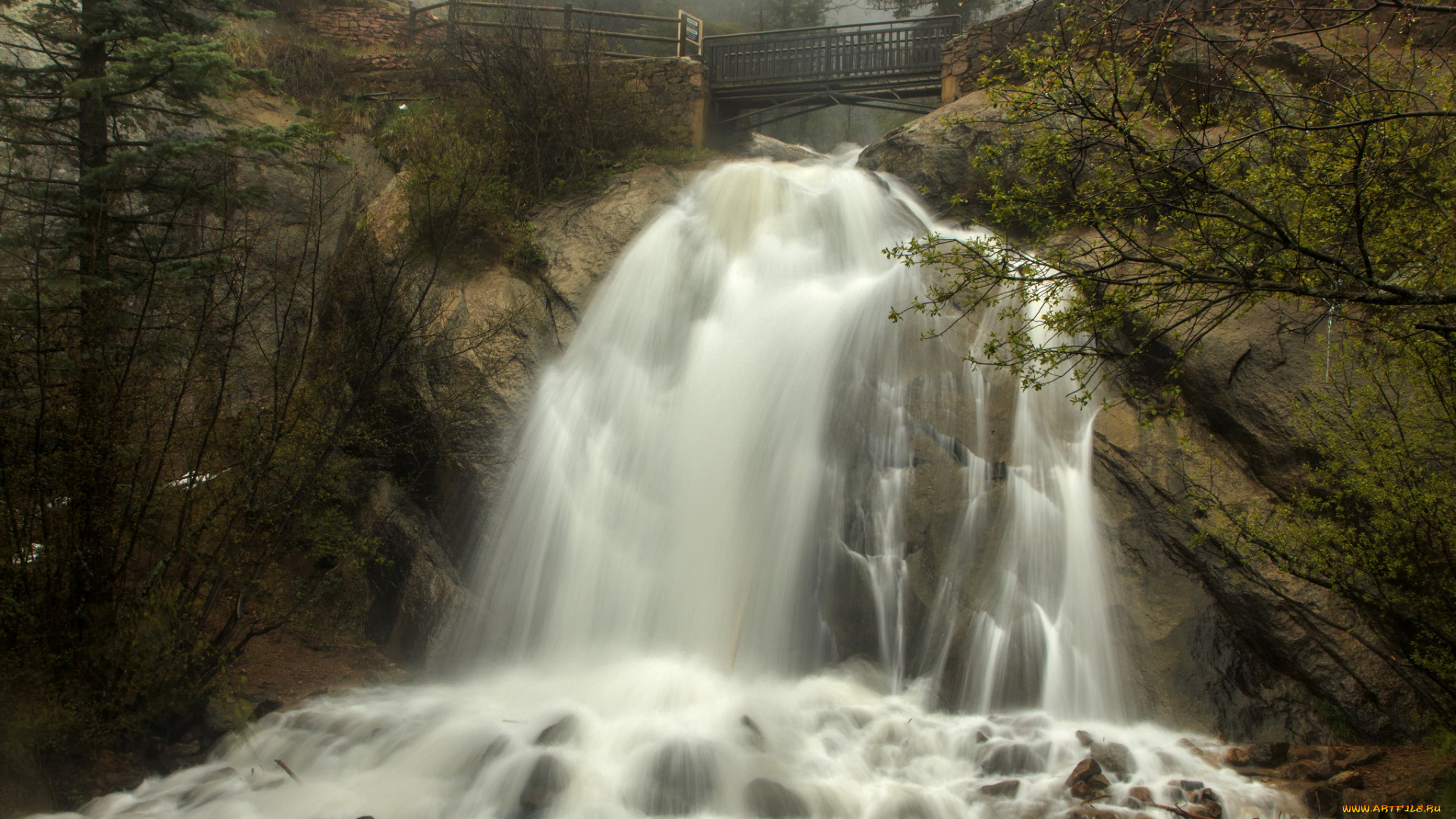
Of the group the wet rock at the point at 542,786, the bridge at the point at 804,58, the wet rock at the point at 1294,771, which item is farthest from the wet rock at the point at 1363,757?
the bridge at the point at 804,58

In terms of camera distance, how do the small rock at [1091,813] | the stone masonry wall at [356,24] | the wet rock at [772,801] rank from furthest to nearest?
the stone masonry wall at [356,24] < the wet rock at [772,801] < the small rock at [1091,813]

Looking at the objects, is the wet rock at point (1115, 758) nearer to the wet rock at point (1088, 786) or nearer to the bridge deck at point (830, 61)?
the wet rock at point (1088, 786)

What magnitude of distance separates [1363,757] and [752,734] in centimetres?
545

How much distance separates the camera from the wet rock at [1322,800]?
6.67 meters

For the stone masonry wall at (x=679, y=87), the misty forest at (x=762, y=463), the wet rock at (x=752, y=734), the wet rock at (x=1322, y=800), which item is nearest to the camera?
the misty forest at (x=762, y=463)

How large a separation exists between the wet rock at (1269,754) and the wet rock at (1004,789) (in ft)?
7.41

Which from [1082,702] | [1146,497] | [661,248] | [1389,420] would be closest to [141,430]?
[661,248]

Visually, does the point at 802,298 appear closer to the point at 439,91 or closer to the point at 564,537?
the point at 564,537

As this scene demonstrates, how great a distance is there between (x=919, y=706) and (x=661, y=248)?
7.60m

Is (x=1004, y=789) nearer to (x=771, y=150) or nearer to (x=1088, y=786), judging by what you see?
(x=1088, y=786)

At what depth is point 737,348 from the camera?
1116cm

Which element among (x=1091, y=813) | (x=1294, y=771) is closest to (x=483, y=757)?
(x=1091, y=813)

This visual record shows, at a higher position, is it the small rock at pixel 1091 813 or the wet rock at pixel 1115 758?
the wet rock at pixel 1115 758

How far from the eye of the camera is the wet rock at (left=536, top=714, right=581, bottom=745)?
7660 mm
